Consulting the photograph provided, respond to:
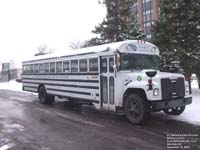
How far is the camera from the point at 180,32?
56.1 ft

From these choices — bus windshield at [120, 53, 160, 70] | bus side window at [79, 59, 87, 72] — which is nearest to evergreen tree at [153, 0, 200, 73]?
bus windshield at [120, 53, 160, 70]

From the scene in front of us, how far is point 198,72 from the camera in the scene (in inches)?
674

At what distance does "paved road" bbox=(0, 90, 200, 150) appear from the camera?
645cm

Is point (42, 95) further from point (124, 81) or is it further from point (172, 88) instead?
point (172, 88)

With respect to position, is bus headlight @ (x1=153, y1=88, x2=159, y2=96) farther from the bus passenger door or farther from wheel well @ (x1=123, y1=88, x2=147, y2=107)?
the bus passenger door

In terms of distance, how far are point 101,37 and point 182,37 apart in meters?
10.3

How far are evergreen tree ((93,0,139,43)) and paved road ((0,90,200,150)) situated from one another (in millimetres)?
15159

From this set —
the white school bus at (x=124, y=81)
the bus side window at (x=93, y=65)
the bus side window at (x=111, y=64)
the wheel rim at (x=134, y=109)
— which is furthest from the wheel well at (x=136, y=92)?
the bus side window at (x=93, y=65)

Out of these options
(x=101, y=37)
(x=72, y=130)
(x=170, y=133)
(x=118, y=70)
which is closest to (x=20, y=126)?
(x=72, y=130)

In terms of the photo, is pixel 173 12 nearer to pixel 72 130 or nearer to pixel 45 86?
pixel 45 86

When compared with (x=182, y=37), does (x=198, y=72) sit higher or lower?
lower

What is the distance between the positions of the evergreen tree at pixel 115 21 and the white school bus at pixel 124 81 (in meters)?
12.9

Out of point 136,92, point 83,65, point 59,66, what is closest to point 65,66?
point 59,66

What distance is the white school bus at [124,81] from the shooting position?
823cm
